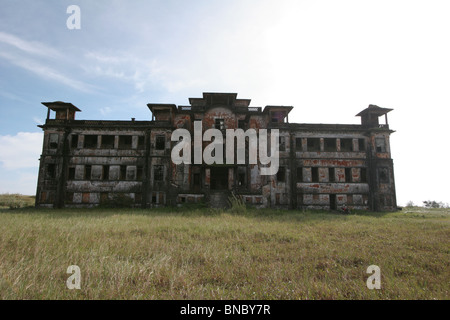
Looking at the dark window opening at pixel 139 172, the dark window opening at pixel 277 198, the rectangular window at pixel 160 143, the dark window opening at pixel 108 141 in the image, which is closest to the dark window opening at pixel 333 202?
the dark window opening at pixel 277 198

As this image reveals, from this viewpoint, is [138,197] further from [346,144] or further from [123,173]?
[346,144]

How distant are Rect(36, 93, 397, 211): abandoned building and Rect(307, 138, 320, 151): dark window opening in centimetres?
42

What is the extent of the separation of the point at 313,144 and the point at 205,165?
13835 mm

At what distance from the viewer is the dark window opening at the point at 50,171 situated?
24.6m

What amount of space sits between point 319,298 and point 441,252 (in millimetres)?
5622

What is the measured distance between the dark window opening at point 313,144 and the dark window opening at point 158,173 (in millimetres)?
16870

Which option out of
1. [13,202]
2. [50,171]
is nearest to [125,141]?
[50,171]

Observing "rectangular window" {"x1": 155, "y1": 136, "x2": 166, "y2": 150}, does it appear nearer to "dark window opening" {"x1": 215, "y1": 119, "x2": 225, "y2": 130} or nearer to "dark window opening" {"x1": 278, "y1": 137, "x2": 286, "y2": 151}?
"dark window opening" {"x1": 215, "y1": 119, "x2": 225, "y2": 130}

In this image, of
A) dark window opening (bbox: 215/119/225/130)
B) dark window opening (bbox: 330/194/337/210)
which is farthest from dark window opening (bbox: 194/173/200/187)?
dark window opening (bbox: 330/194/337/210)

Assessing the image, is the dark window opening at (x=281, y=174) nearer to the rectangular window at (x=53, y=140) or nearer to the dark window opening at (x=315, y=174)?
the dark window opening at (x=315, y=174)

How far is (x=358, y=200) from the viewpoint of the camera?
81.3 feet

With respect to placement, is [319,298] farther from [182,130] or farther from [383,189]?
[383,189]

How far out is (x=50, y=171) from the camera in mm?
24766
